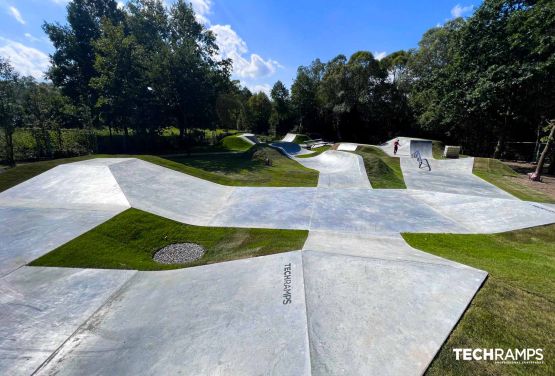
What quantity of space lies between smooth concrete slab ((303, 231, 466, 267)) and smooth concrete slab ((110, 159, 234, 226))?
478 centimetres

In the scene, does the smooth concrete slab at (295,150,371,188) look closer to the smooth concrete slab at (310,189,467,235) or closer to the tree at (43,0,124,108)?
the smooth concrete slab at (310,189,467,235)

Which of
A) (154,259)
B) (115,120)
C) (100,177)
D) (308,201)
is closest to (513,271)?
(308,201)

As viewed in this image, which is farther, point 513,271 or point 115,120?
point 115,120

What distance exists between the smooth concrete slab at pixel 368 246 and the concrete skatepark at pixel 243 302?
69 mm

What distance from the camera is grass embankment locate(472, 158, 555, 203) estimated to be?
553 inches

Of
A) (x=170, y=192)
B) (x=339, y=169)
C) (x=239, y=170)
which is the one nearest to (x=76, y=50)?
(x=239, y=170)

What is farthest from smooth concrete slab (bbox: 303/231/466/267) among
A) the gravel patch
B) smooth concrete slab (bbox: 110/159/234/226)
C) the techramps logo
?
smooth concrete slab (bbox: 110/159/234/226)

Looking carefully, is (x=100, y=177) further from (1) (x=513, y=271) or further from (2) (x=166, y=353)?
(1) (x=513, y=271)

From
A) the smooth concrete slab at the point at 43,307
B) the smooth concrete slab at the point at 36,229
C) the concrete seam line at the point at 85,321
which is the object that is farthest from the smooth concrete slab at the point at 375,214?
the smooth concrete slab at the point at 36,229

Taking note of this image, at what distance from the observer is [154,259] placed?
7.96m

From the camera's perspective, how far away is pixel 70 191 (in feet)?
37.2

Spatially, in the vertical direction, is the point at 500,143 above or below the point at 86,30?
below

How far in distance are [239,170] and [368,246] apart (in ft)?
49.2

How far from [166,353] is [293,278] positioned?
111 inches
